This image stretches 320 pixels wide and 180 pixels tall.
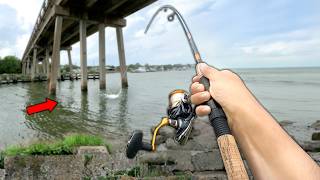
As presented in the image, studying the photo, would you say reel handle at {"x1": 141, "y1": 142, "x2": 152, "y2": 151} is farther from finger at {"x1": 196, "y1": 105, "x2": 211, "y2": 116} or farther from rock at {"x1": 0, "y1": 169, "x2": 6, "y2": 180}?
rock at {"x1": 0, "y1": 169, "x2": 6, "y2": 180}

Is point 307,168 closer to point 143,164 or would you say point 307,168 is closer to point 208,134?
point 143,164

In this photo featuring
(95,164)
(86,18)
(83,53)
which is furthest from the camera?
(83,53)

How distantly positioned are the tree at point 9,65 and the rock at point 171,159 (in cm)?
12555

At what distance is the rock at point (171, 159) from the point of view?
16.2 feet

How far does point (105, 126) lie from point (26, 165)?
9081 mm

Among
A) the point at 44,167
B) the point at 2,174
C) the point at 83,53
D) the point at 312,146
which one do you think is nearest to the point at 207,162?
the point at 44,167

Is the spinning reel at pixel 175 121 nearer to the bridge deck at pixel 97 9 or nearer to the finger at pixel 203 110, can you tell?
the finger at pixel 203 110

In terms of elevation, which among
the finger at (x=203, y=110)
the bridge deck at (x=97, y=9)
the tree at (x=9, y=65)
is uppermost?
the bridge deck at (x=97, y=9)

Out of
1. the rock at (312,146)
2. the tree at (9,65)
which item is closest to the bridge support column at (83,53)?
the rock at (312,146)

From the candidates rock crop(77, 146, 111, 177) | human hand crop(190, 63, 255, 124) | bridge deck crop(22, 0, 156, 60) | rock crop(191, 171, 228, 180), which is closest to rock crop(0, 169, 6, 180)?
rock crop(77, 146, 111, 177)

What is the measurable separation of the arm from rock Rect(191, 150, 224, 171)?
13.4 feet

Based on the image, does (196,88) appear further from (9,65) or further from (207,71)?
(9,65)

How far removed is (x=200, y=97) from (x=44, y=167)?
4096mm

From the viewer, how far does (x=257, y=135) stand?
0.99 metres
